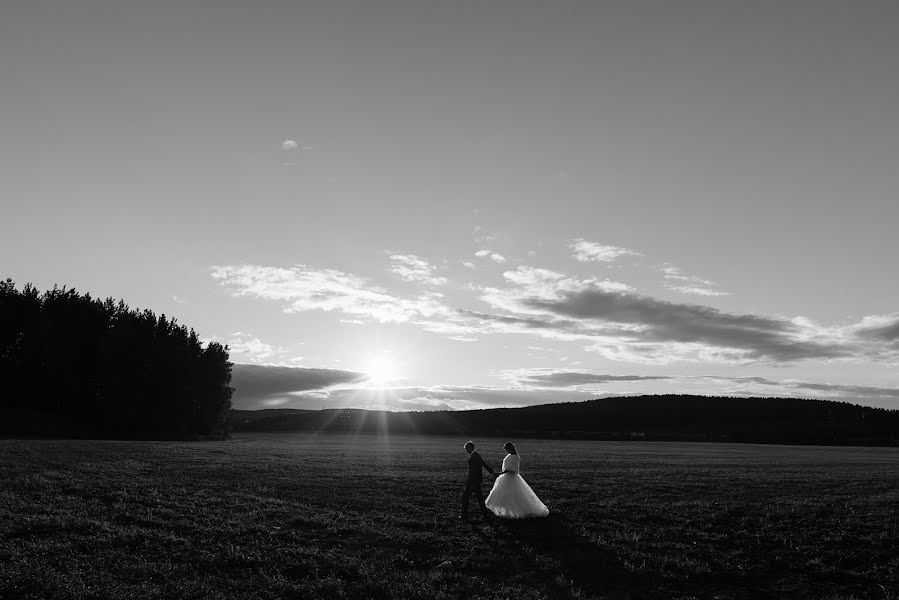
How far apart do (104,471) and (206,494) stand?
11.1m

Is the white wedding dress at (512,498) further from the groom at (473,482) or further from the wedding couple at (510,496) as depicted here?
Answer: the groom at (473,482)

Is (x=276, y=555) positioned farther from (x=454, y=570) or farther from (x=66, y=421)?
(x=66, y=421)

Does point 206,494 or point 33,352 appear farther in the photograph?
point 33,352

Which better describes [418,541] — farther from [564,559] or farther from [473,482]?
[564,559]

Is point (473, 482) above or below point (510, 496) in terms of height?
above

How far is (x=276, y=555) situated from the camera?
1930cm

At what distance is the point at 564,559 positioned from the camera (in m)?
20.4

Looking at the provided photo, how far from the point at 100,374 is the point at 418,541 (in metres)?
104

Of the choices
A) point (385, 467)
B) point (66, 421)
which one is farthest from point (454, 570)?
point (66, 421)

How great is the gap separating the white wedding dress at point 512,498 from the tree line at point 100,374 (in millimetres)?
88776

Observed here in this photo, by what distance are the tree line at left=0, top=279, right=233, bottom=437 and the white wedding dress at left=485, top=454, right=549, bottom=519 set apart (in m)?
88.8

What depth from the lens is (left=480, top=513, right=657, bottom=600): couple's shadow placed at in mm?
17703

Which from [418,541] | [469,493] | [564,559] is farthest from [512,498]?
[564,559]

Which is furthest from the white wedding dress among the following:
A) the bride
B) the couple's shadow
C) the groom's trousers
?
the groom's trousers
